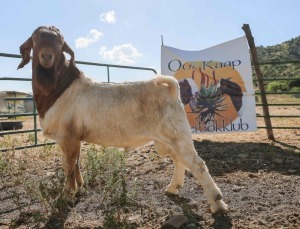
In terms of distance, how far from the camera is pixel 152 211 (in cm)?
347

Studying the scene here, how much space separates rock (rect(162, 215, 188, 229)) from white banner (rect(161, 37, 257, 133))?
5.12 m

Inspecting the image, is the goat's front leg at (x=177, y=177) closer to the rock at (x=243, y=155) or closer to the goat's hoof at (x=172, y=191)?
the goat's hoof at (x=172, y=191)

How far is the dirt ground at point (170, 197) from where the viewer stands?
323 cm

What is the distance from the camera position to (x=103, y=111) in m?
3.69

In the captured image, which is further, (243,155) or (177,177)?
(243,155)

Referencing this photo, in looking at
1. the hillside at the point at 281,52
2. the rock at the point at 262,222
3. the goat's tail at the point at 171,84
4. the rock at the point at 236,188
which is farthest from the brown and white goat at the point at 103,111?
the hillside at the point at 281,52

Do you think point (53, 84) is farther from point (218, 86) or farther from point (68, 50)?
point (218, 86)

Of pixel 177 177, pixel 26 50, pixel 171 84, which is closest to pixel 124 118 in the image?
pixel 171 84

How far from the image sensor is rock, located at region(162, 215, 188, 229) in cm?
309

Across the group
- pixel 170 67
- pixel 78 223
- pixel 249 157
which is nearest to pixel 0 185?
pixel 78 223

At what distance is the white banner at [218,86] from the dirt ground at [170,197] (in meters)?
1.29

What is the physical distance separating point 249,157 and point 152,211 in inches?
126

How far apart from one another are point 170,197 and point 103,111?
1.26 meters

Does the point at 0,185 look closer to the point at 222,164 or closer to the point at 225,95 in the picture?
the point at 222,164
